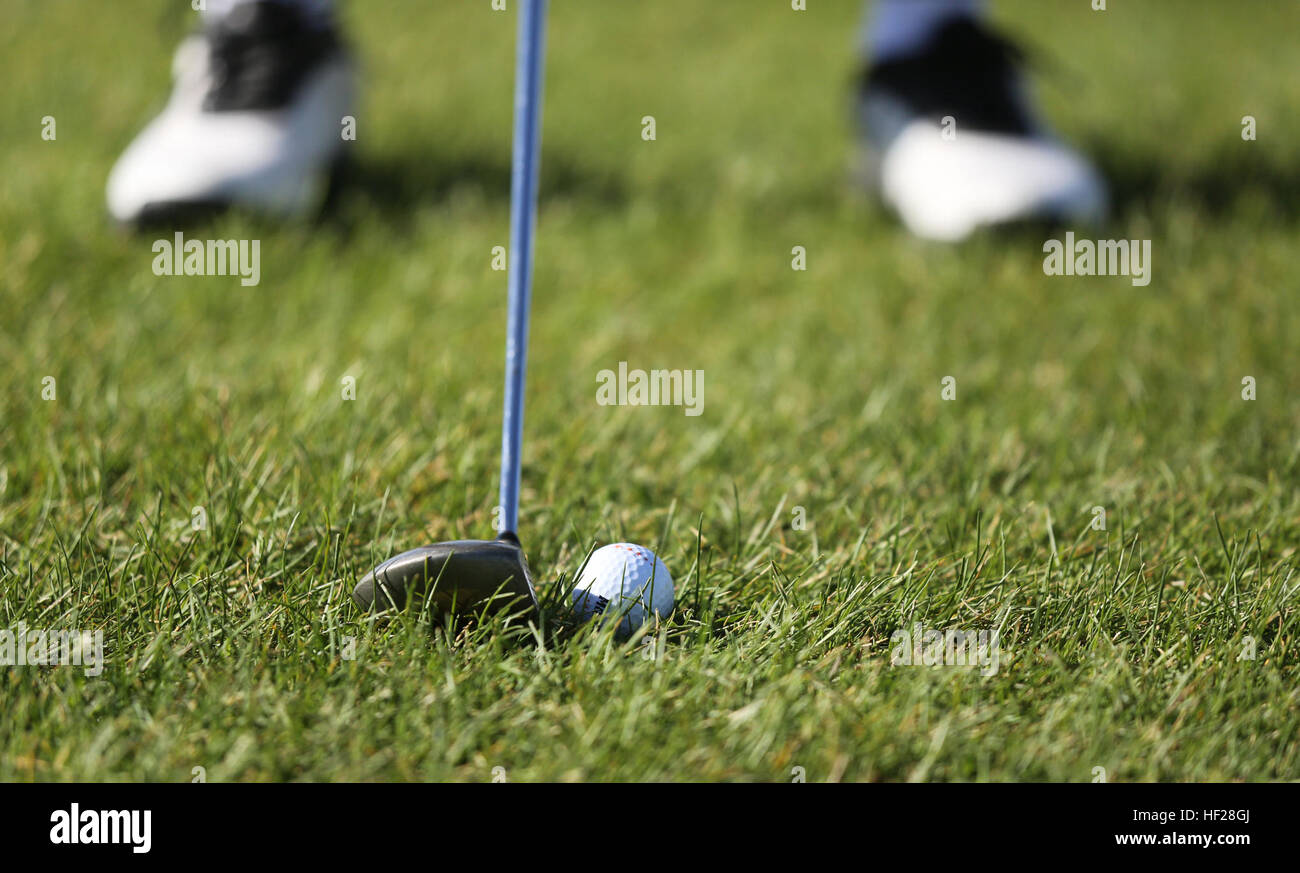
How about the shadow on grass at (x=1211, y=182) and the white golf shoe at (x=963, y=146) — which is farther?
the shadow on grass at (x=1211, y=182)

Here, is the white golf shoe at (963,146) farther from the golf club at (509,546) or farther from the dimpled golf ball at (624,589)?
the dimpled golf ball at (624,589)

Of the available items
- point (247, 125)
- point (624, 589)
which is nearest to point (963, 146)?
point (247, 125)

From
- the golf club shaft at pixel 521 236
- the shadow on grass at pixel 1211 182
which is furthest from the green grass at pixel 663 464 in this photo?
the golf club shaft at pixel 521 236

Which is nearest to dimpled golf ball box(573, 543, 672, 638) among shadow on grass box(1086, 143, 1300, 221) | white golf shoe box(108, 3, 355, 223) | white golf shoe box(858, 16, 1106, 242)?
white golf shoe box(108, 3, 355, 223)

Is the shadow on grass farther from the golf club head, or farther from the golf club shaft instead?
the golf club head

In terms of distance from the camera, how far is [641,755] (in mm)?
1417

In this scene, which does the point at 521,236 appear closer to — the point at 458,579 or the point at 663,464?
the point at 458,579

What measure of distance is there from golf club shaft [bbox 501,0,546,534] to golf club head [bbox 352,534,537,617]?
13 centimetres

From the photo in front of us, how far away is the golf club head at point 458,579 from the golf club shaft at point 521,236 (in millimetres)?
130

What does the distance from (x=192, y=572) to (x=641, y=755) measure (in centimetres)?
82

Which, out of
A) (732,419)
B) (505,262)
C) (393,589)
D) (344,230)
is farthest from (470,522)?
(344,230)

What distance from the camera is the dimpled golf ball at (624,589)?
5.50 feet

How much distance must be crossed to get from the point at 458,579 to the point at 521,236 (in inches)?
22.1

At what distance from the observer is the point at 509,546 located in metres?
1.62
